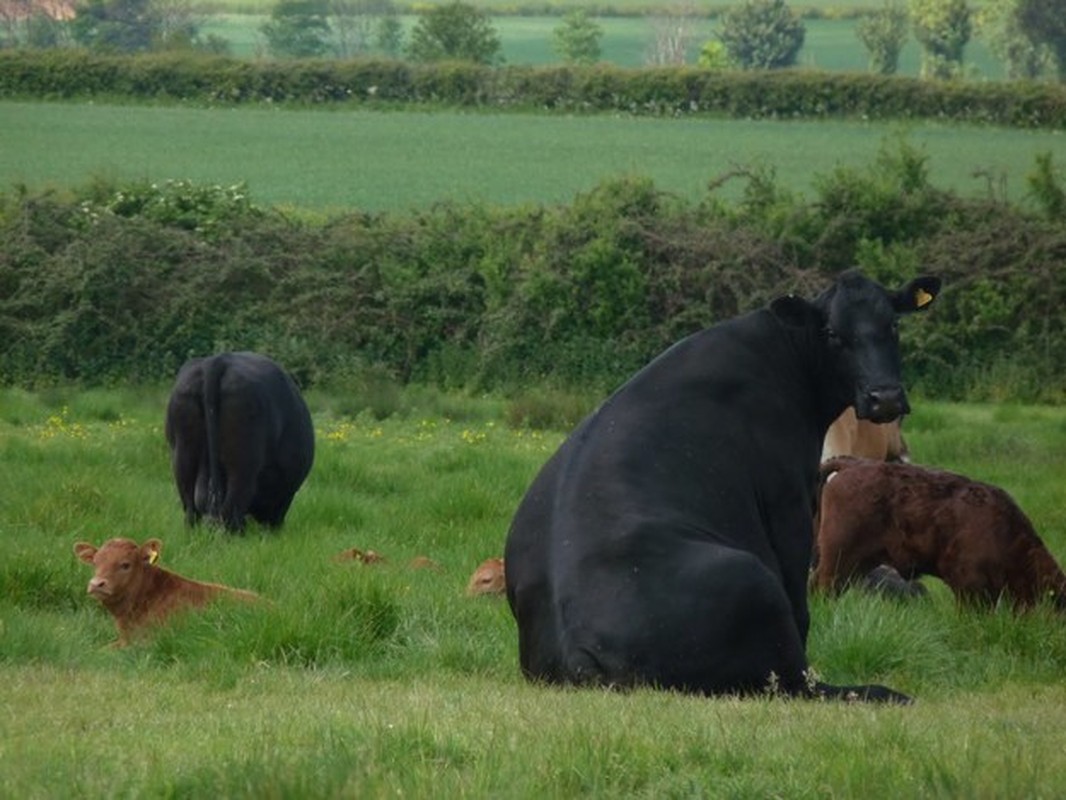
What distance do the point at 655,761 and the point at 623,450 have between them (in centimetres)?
337

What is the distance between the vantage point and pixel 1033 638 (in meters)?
11.1

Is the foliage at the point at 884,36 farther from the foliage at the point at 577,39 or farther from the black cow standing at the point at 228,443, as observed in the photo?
the black cow standing at the point at 228,443

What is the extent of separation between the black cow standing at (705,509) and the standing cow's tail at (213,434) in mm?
5914

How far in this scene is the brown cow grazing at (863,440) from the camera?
15219mm

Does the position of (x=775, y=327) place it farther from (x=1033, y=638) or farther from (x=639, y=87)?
(x=639, y=87)

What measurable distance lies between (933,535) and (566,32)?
9343 cm

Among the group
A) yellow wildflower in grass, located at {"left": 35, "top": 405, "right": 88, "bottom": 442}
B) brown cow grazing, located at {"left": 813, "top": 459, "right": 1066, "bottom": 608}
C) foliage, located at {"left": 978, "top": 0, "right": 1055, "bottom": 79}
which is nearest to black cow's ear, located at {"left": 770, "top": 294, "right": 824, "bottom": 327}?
brown cow grazing, located at {"left": 813, "top": 459, "right": 1066, "bottom": 608}

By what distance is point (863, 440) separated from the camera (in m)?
15.7

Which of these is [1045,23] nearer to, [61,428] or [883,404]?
[61,428]

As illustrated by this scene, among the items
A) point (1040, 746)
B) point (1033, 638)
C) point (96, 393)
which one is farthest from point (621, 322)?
point (1040, 746)

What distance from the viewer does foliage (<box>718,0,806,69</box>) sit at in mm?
100875

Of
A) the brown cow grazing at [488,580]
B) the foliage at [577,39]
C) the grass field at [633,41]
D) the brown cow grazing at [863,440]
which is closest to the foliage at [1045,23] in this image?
the grass field at [633,41]

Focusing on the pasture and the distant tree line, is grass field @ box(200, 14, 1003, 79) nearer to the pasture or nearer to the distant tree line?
the distant tree line

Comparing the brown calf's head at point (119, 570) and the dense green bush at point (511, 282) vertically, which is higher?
the brown calf's head at point (119, 570)
